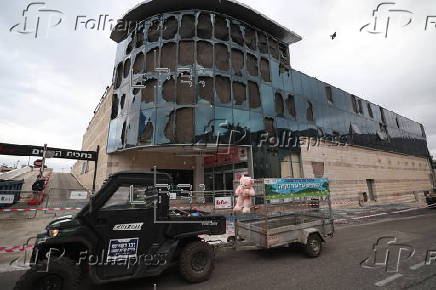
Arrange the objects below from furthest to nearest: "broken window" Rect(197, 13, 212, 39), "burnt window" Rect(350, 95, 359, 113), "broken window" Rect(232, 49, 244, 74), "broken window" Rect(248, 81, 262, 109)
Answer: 1. "burnt window" Rect(350, 95, 359, 113)
2. "broken window" Rect(248, 81, 262, 109)
3. "broken window" Rect(232, 49, 244, 74)
4. "broken window" Rect(197, 13, 212, 39)

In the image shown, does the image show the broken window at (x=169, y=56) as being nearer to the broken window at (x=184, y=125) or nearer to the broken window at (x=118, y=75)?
the broken window at (x=184, y=125)

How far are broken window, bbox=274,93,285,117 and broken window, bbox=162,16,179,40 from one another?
10.1 m

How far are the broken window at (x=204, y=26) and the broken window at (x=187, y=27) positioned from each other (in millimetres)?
479

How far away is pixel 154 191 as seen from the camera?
4828mm

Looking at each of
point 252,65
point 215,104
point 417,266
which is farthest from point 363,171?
point 417,266

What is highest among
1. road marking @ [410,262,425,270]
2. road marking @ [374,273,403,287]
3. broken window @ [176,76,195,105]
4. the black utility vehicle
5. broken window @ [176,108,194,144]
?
broken window @ [176,76,195,105]

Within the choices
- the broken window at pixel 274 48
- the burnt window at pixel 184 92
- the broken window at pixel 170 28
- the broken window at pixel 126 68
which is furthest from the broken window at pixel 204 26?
the broken window at pixel 274 48

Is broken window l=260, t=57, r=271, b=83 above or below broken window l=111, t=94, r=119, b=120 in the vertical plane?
above

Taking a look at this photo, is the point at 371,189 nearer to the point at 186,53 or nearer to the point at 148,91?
the point at 186,53

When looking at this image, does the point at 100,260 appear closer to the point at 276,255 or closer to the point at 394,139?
the point at 276,255

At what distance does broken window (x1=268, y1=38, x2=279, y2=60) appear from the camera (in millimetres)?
21231

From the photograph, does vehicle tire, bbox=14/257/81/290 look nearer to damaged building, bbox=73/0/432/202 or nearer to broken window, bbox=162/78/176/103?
damaged building, bbox=73/0/432/202

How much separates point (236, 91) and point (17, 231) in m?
15.2

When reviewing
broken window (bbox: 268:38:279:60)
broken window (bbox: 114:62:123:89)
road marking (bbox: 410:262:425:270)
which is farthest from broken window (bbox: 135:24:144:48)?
road marking (bbox: 410:262:425:270)
